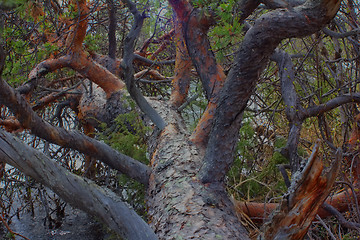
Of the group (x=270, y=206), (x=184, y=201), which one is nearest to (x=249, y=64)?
(x=184, y=201)

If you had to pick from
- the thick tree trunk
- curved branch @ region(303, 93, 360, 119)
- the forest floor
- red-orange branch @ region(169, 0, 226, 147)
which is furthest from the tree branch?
the forest floor

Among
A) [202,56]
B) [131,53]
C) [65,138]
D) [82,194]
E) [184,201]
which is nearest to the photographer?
[82,194]

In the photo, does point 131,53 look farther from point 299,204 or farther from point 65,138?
point 299,204

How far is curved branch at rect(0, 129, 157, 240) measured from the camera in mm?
1817

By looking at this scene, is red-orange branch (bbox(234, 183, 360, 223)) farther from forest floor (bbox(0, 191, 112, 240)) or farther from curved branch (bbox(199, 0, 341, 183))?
forest floor (bbox(0, 191, 112, 240))

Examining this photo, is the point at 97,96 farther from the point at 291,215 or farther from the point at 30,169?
the point at 291,215

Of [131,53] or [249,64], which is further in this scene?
[131,53]

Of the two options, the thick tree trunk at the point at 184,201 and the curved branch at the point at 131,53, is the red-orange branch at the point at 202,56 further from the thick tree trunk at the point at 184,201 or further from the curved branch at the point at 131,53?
the curved branch at the point at 131,53

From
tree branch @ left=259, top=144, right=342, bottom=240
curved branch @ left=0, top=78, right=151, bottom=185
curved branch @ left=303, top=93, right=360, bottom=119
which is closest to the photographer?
tree branch @ left=259, top=144, right=342, bottom=240

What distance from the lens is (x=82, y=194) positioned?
1.86m

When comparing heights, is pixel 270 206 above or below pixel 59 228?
below

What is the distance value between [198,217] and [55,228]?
264 cm

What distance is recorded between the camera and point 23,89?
3.26 metres

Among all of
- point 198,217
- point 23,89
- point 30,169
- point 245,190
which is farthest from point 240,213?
point 23,89
